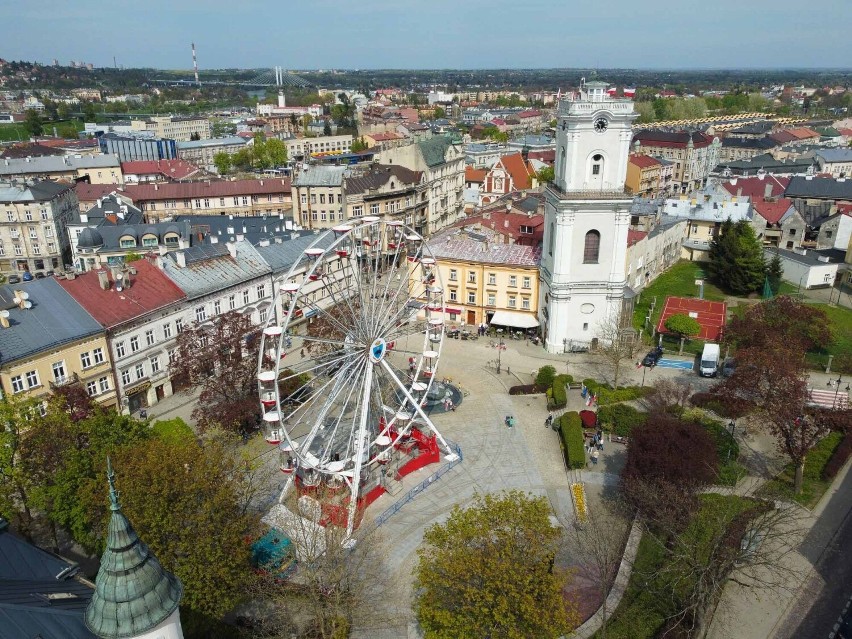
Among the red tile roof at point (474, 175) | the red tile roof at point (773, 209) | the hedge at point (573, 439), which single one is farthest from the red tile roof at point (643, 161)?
the hedge at point (573, 439)

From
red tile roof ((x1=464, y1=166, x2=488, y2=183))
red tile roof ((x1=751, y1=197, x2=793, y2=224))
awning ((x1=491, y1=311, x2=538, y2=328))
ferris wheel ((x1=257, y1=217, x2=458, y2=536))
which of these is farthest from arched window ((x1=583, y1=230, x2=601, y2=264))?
red tile roof ((x1=464, y1=166, x2=488, y2=183))

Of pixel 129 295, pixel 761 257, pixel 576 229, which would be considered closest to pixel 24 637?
pixel 129 295

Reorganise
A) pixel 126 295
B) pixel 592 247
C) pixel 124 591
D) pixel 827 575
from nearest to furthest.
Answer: pixel 124 591, pixel 827 575, pixel 126 295, pixel 592 247

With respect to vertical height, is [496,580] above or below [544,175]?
below

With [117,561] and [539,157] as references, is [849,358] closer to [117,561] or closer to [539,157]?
[117,561]

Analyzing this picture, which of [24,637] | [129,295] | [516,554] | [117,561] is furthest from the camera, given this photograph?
[129,295]

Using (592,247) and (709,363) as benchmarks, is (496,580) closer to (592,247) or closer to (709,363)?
(709,363)

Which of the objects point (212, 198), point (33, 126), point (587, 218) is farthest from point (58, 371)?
point (33, 126)
